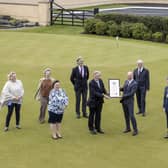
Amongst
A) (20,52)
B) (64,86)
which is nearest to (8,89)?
(64,86)

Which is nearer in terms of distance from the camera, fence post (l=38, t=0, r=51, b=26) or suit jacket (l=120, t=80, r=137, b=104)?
suit jacket (l=120, t=80, r=137, b=104)

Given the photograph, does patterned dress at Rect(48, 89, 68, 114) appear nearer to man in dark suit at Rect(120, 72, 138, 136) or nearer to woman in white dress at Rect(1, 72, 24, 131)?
woman in white dress at Rect(1, 72, 24, 131)

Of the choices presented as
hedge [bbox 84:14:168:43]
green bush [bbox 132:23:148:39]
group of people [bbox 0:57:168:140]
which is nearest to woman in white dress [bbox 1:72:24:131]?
group of people [bbox 0:57:168:140]

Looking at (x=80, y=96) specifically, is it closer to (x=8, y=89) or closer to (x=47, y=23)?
(x=8, y=89)

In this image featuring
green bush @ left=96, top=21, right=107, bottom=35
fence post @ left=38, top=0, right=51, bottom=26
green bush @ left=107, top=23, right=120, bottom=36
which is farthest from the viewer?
fence post @ left=38, top=0, right=51, bottom=26

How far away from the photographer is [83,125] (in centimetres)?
1655

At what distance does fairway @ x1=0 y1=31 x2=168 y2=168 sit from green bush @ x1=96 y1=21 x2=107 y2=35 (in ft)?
22.4

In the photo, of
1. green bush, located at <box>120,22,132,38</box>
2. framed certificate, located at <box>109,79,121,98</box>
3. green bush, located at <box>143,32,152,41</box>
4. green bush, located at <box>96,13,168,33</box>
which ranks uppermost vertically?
green bush, located at <box>96,13,168,33</box>

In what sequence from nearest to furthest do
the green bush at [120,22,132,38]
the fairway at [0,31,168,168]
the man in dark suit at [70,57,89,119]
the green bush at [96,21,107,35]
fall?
the fairway at [0,31,168,168], the man in dark suit at [70,57,89,119], the green bush at [120,22,132,38], the green bush at [96,21,107,35]

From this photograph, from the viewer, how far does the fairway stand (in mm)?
13664

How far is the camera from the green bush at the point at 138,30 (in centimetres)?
3447

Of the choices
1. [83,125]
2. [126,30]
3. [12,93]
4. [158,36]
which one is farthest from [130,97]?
[126,30]

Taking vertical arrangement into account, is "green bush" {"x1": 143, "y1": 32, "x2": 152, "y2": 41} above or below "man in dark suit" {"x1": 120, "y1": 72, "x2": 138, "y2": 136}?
above

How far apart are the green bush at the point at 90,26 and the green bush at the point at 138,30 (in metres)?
3.05
